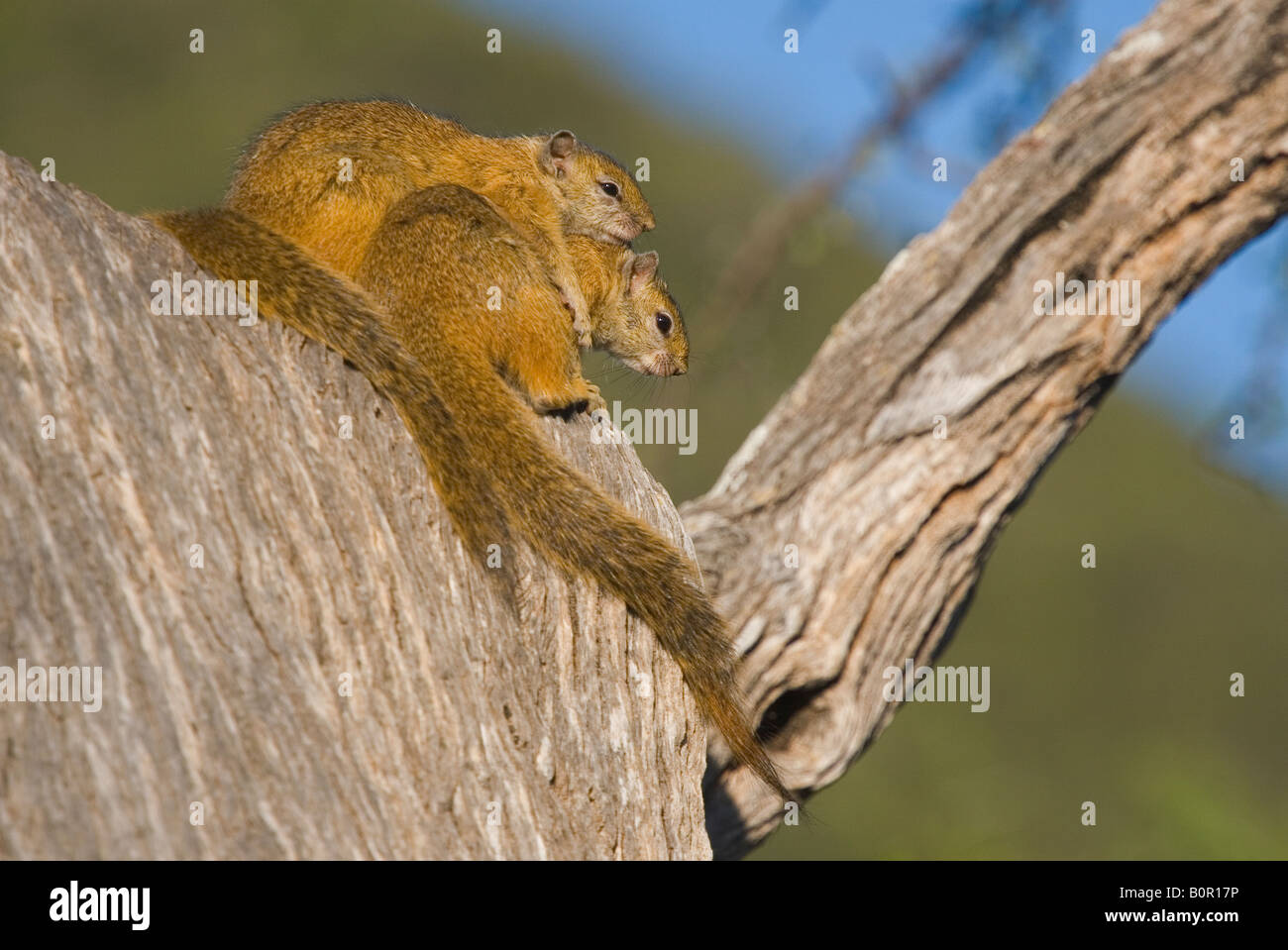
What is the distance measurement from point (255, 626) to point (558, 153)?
3.89m

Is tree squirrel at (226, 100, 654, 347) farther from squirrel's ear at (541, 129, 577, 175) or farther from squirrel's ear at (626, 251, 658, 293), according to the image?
squirrel's ear at (626, 251, 658, 293)

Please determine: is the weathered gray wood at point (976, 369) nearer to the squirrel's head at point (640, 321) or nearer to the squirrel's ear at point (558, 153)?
the squirrel's head at point (640, 321)

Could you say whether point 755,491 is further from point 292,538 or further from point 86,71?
point 86,71

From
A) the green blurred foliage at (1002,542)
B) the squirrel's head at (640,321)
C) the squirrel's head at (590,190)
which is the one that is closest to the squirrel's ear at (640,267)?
the squirrel's head at (640,321)

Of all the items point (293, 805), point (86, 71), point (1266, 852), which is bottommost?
point (1266, 852)

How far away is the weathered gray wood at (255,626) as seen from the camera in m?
3.06

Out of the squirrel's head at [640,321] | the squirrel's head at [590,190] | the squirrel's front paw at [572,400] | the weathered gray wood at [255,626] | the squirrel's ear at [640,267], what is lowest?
the weathered gray wood at [255,626]

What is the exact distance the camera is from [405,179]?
538cm

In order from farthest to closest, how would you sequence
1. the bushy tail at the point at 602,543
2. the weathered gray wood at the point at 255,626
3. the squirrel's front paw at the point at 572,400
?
the squirrel's front paw at the point at 572,400 → the bushy tail at the point at 602,543 → the weathered gray wood at the point at 255,626

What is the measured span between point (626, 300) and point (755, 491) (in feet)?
3.97

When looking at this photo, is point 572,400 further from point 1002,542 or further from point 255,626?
point 1002,542

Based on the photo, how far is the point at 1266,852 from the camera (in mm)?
7996

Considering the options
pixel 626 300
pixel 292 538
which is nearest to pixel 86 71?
pixel 626 300

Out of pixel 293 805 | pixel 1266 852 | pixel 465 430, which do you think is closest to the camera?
pixel 293 805
